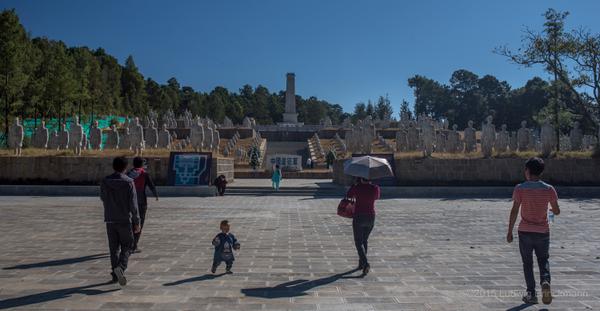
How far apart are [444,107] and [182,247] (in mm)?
74794

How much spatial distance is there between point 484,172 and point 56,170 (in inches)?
669

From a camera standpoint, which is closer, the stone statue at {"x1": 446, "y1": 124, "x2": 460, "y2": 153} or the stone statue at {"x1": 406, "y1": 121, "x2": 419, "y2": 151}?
the stone statue at {"x1": 446, "y1": 124, "x2": 460, "y2": 153}

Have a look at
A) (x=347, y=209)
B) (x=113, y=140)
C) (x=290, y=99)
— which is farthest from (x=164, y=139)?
(x=290, y=99)

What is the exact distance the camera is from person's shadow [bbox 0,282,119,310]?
4891 mm

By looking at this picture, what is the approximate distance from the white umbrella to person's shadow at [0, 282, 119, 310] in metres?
3.01

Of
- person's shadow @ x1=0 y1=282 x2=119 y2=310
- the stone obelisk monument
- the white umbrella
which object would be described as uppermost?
the stone obelisk monument

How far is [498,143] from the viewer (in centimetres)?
2350

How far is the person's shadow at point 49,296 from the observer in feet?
16.0

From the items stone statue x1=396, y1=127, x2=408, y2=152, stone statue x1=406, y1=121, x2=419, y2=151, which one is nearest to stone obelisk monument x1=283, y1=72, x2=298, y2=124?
stone statue x1=406, y1=121, x2=419, y2=151

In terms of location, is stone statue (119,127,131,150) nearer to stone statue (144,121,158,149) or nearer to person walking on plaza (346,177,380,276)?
stone statue (144,121,158,149)

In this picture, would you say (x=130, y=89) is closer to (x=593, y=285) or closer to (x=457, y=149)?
(x=457, y=149)

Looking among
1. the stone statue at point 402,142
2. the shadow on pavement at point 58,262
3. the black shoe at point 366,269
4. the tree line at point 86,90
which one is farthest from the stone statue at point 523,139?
the tree line at point 86,90

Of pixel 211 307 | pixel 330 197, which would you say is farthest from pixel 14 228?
pixel 330 197

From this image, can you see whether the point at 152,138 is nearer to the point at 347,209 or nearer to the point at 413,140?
the point at 413,140
